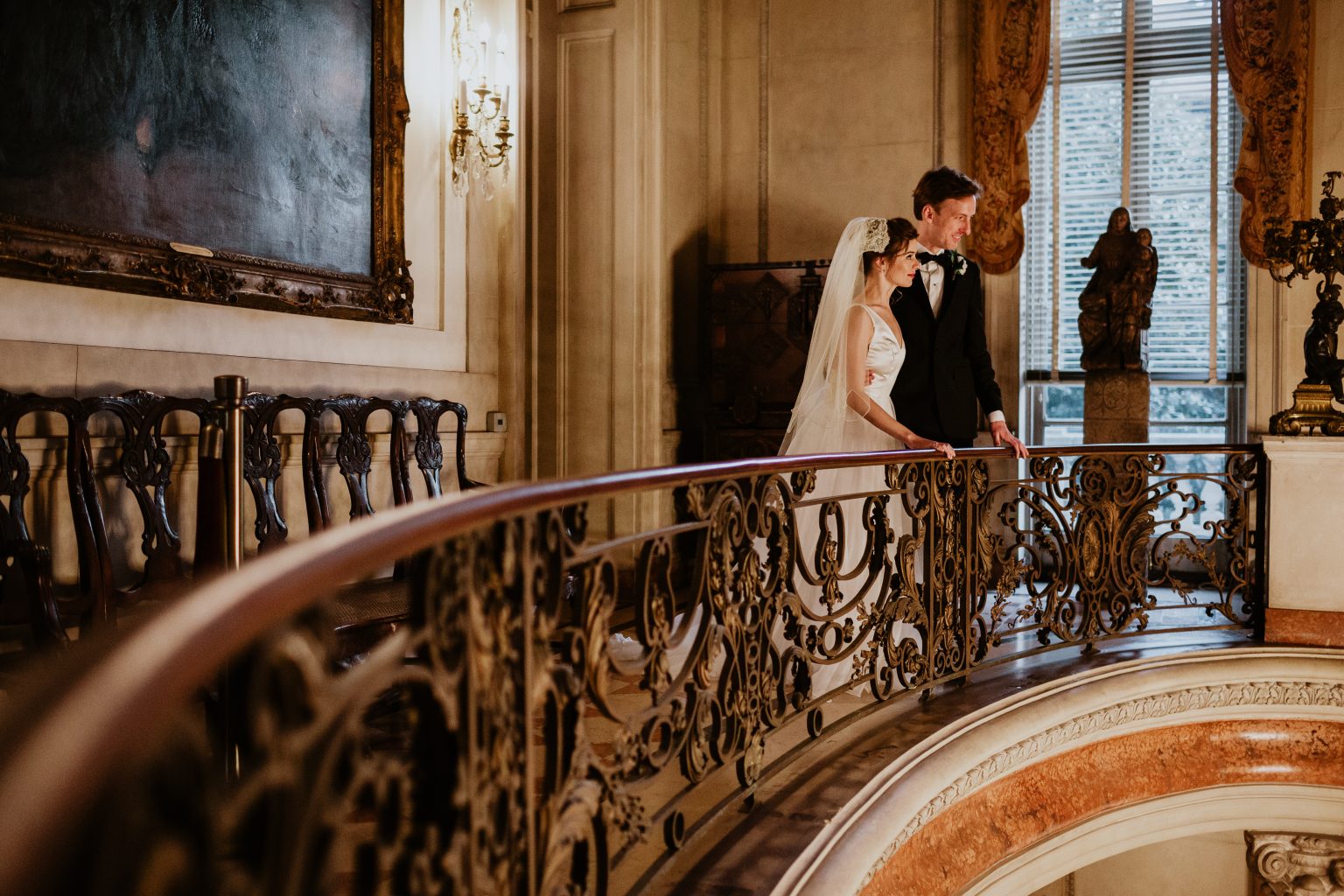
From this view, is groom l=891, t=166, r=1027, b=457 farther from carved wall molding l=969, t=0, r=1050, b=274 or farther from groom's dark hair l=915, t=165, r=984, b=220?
carved wall molding l=969, t=0, r=1050, b=274

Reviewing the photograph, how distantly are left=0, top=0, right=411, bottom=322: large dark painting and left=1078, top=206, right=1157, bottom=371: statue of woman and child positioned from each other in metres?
4.52

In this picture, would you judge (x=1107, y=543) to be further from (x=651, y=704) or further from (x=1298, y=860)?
(x=651, y=704)

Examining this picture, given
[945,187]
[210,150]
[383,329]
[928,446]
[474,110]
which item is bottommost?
[928,446]

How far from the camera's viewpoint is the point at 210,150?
14.3ft

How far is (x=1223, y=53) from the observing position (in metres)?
7.59

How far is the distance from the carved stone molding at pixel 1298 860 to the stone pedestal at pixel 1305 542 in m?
1.01

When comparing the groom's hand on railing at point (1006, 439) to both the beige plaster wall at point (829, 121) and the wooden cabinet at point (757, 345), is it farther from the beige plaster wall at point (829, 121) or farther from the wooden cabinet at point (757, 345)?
the beige plaster wall at point (829, 121)

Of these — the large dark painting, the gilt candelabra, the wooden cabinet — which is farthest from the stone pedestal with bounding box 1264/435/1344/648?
the large dark painting

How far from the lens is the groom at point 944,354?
4621mm

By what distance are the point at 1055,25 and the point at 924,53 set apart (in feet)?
3.13

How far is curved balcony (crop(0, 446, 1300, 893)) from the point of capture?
0.79 meters

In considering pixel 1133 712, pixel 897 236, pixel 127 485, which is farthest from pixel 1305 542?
pixel 127 485

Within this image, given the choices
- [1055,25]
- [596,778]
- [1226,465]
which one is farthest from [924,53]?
[596,778]

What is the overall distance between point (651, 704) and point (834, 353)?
7.79 ft
